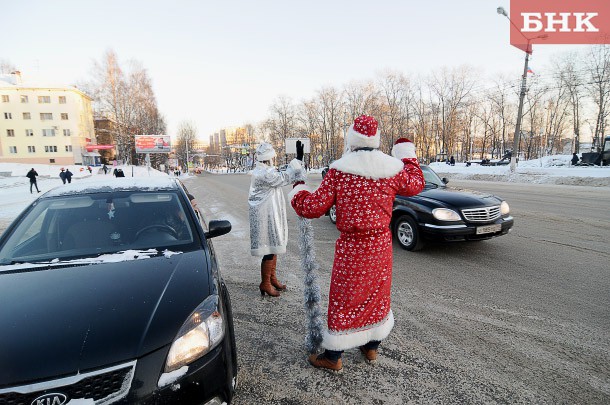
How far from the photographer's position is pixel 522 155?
7494 cm

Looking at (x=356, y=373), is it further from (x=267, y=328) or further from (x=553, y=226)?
(x=553, y=226)

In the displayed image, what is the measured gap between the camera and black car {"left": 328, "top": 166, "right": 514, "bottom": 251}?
5.36 meters

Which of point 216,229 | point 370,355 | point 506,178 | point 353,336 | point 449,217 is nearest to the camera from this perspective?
point 353,336

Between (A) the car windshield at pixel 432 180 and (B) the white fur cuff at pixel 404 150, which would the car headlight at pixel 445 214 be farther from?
(B) the white fur cuff at pixel 404 150

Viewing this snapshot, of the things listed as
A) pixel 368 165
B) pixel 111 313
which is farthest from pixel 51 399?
pixel 368 165

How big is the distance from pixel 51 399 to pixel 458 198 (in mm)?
5684

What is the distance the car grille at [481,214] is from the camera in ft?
17.6

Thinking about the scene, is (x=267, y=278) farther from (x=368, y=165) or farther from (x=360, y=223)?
(x=368, y=165)

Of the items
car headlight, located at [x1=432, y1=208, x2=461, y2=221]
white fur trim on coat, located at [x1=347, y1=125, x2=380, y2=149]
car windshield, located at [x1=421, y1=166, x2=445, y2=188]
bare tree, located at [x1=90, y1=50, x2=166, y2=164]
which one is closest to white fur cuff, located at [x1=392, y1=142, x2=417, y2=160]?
white fur trim on coat, located at [x1=347, y1=125, x2=380, y2=149]

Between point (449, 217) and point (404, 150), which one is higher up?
point (404, 150)

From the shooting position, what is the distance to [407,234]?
6.05m

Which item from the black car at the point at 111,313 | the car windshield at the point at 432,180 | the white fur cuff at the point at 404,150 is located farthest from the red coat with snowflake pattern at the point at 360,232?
the car windshield at the point at 432,180

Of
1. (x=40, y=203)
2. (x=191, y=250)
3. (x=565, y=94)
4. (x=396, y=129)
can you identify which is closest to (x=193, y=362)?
(x=191, y=250)

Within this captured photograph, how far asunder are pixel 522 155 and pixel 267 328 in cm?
8761
